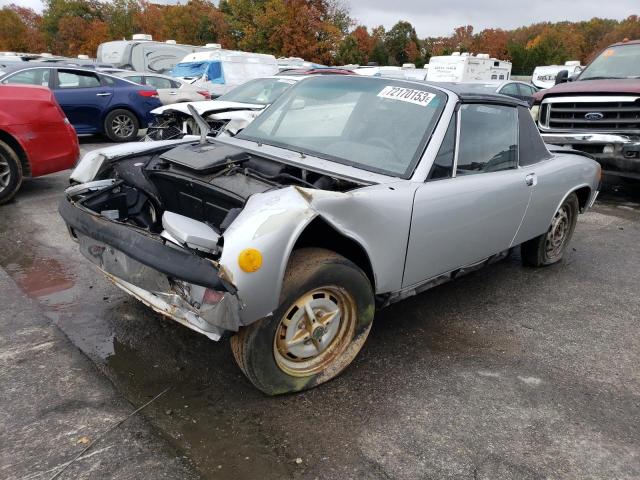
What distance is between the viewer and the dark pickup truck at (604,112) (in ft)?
24.0

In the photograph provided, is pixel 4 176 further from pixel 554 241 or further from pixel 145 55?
pixel 145 55

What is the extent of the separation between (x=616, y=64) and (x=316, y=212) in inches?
322

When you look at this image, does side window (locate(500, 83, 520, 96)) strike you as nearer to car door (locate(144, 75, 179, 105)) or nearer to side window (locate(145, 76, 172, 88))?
car door (locate(144, 75, 179, 105))

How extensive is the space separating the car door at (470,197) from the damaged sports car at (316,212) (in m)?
0.01

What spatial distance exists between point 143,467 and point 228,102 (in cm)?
777

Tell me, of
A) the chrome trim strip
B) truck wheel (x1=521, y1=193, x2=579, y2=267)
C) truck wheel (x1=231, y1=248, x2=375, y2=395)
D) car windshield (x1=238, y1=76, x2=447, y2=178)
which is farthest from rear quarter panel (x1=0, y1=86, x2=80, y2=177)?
the chrome trim strip

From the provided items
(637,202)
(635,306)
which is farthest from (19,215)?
(637,202)

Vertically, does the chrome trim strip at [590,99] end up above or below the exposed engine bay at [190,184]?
above

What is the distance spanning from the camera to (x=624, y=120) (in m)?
7.42

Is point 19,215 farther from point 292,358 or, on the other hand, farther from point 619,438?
point 619,438

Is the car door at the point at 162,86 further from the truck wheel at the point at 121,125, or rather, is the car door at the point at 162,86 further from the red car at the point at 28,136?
the red car at the point at 28,136

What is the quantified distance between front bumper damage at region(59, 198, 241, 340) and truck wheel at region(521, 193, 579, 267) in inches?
133

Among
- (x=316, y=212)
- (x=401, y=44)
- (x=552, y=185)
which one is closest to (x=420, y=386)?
(x=316, y=212)

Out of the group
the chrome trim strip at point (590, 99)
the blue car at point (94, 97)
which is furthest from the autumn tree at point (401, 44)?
the chrome trim strip at point (590, 99)
